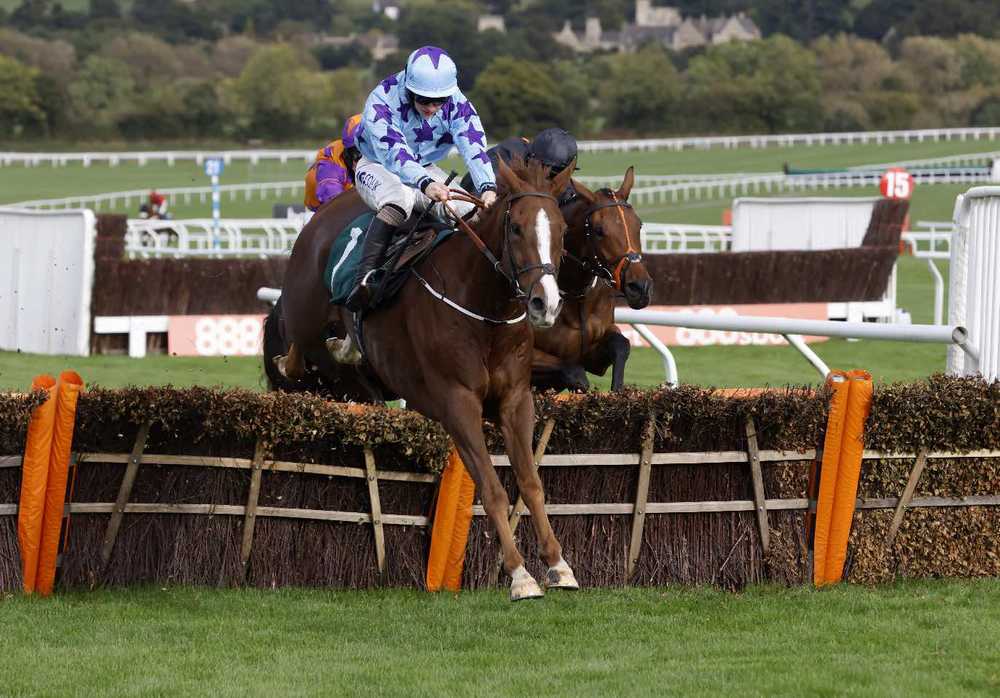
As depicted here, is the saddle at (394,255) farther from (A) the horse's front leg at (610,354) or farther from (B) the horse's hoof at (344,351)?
(A) the horse's front leg at (610,354)

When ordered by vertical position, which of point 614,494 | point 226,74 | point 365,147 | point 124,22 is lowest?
point 614,494

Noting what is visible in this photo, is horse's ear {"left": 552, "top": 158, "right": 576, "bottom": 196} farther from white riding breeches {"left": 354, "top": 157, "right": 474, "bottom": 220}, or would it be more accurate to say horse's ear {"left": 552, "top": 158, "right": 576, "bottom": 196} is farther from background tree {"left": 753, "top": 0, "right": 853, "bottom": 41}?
background tree {"left": 753, "top": 0, "right": 853, "bottom": 41}

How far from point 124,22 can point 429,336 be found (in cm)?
11025

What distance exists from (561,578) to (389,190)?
1941 millimetres

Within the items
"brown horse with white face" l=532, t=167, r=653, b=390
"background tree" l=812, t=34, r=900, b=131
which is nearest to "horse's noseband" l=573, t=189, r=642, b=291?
A: "brown horse with white face" l=532, t=167, r=653, b=390

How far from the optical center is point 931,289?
866 inches

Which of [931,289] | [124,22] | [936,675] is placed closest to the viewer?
[936,675]

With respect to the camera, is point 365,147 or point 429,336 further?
point 365,147

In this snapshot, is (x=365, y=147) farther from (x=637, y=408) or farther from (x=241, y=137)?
(x=241, y=137)

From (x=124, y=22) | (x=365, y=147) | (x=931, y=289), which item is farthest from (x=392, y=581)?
(x=124, y=22)

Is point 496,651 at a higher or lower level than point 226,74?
lower

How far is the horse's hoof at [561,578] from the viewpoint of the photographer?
571 centimetres

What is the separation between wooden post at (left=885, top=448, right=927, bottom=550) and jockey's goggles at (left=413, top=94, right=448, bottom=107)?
7.75ft

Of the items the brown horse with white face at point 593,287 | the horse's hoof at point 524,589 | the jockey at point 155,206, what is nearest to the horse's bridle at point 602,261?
the brown horse with white face at point 593,287
